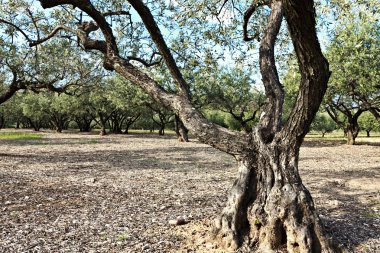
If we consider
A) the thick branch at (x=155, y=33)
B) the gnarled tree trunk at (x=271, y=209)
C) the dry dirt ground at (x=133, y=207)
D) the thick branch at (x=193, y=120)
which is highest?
the thick branch at (x=155, y=33)

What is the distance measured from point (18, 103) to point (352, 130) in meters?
52.0

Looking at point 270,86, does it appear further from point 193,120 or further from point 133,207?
point 133,207

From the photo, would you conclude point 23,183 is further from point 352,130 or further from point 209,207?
point 352,130

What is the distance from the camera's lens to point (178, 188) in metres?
9.19

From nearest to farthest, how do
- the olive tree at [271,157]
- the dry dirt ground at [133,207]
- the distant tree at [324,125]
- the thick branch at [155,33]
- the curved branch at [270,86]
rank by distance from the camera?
the olive tree at [271,157]
the dry dirt ground at [133,207]
the curved branch at [270,86]
the thick branch at [155,33]
the distant tree at [324,125]

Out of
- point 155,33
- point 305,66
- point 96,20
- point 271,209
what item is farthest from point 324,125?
point 305,66

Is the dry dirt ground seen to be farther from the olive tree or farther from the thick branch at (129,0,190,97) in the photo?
the thick branch at (129,0,190,97)

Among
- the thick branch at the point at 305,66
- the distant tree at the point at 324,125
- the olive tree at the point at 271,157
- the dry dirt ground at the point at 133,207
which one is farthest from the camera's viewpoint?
the distant tree at the point at 324,125

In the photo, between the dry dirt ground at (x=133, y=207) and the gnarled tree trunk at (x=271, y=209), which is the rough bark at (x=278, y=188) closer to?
the gnarled tree trunk at (x=271, y=209)

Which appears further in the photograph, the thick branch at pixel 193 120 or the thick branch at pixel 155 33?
the thick branch at pixel 155 33

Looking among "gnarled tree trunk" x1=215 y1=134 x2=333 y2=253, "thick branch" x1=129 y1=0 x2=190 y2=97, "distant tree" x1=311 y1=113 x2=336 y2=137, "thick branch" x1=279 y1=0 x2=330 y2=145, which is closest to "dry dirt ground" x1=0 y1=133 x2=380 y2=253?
"gnarled tree trunk" x1=215 y1=134 x2=333 y2=253

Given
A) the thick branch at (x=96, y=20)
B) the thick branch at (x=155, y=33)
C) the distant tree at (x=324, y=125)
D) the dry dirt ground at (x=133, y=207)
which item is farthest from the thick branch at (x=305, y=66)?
the distant tree at (x=324, y=125)

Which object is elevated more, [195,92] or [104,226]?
[195,92]

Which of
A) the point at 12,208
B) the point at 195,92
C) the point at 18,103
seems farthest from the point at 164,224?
the point at 18,103
